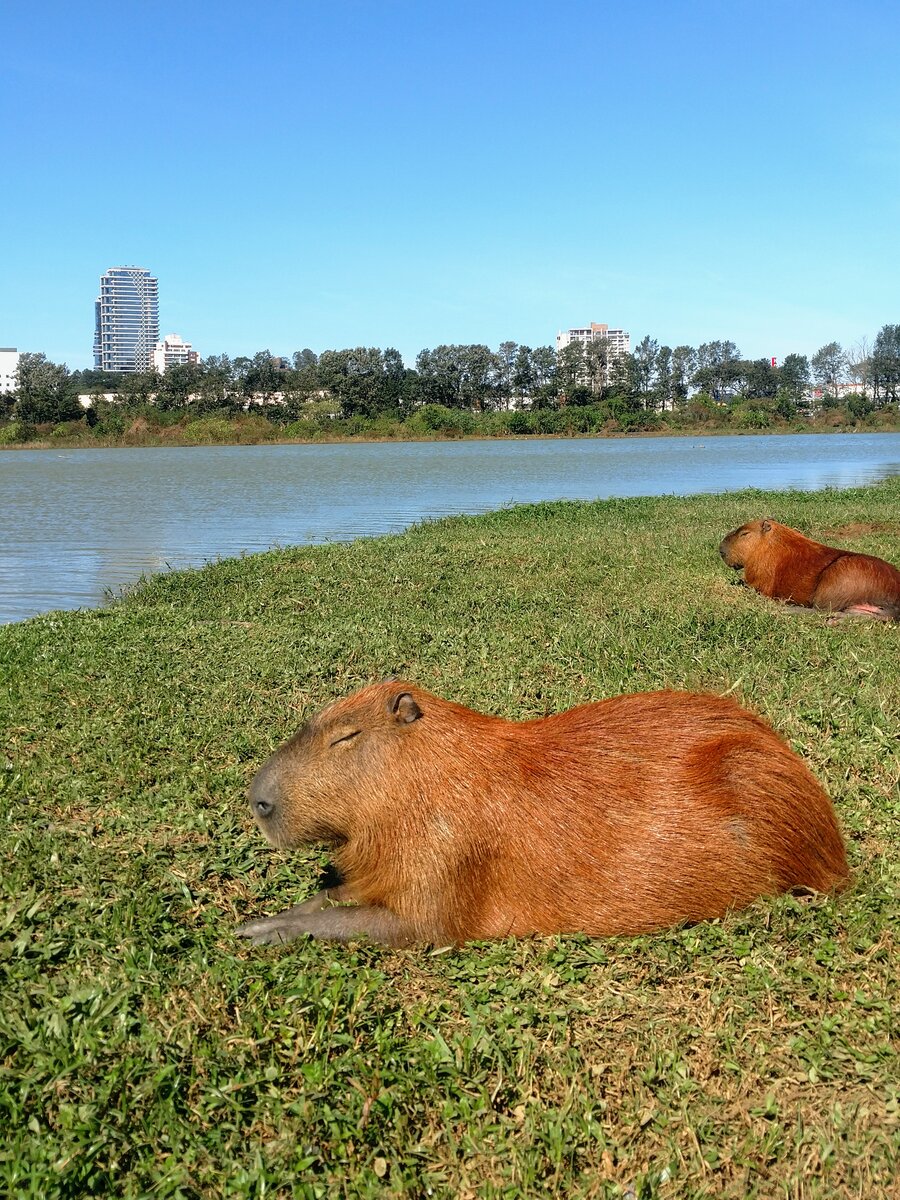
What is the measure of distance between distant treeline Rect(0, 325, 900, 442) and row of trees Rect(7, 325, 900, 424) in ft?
0.26

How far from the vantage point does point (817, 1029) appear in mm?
2434

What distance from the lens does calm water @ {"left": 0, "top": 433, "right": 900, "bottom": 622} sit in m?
12.2

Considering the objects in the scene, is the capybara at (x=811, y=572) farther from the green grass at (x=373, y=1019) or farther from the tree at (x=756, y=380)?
the tree at (x=756, y=380)

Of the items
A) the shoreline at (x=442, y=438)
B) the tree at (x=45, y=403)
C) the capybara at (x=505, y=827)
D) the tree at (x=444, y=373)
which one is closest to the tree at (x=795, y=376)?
the shoreline at (x=442, y=438)

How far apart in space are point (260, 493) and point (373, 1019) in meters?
19.8

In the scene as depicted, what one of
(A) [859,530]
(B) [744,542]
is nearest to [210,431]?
(A) [859,530]

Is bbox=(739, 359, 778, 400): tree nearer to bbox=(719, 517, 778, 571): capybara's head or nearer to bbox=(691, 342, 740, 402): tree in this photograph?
bbox=(691, 342, 740, 402): tree

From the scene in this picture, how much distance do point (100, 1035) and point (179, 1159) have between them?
39cm

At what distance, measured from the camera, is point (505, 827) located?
9.23 feet

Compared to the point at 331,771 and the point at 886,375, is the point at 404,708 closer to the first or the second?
the point at 331,771

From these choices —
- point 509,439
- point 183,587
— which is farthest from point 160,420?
point 183,587

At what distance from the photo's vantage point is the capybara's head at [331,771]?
2.82m

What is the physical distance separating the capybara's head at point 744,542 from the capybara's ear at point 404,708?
17.4 feet

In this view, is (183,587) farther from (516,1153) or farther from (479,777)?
(516,1153)
